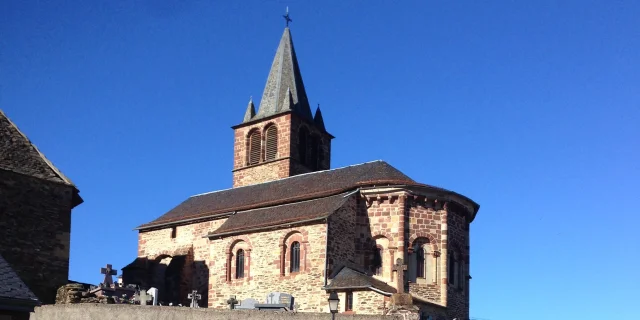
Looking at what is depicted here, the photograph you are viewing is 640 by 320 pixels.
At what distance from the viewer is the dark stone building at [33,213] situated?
2791 centimetres

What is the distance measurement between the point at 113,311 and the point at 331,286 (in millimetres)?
10274

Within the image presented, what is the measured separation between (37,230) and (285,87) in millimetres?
22761

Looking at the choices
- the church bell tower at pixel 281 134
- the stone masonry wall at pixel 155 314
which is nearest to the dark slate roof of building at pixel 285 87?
the church bell tower at pixel 281 134

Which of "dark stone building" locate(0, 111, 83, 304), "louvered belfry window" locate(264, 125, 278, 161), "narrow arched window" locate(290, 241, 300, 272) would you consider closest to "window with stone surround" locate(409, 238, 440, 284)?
"narrow arched window" locate(290, 241, 300, 272)

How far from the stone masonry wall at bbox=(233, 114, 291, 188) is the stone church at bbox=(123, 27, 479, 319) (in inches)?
209

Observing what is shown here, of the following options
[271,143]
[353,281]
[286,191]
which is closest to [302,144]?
[271,143]

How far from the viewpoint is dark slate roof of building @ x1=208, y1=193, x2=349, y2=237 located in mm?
32719

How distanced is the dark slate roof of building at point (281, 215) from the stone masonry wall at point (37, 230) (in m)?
7.61

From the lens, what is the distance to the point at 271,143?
47250 mm

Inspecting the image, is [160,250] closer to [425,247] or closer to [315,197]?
[315,197]

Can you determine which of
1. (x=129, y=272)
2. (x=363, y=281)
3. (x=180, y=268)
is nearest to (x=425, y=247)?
(x=363, y=281)

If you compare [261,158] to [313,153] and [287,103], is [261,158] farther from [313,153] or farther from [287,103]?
[287,103]

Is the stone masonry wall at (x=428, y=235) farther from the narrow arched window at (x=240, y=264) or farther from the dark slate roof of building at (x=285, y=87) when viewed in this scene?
the dark slate roof of building at (x=285, y=87)

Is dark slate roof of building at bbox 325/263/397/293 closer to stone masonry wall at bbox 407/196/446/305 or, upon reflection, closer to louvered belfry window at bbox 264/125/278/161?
stone masonry wall at bbox 407/196/446/305
